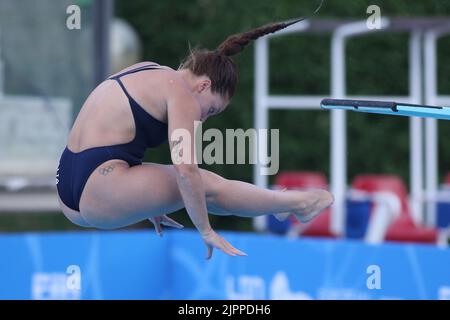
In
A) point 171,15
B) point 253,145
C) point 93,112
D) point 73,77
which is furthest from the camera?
point 171,15

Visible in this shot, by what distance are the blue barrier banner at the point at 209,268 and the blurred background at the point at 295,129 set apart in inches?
0.5

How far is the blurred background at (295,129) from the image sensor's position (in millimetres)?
Answer: 7926

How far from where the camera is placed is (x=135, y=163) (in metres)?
4.90

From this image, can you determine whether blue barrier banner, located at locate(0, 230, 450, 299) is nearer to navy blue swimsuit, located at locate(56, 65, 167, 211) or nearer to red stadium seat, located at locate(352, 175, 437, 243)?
navy blue swimsuit, located at locate(56, 65, 167, 211)

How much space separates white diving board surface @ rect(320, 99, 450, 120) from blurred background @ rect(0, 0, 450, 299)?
73 cm

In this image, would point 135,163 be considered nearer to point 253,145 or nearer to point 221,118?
point 253,145

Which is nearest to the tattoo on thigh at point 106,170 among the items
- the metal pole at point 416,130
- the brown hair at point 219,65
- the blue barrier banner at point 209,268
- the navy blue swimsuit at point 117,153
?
the navy blue swimsuit at point 117,153

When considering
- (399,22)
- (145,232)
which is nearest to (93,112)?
(145,232)

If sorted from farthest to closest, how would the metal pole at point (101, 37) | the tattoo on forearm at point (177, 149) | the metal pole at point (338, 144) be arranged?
1. the metal pole at point (338, 144)
2. the metal pole at point (101, 37)
3. the tattoo on forearm at point (177, 149)

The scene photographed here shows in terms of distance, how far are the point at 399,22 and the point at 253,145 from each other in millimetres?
4160

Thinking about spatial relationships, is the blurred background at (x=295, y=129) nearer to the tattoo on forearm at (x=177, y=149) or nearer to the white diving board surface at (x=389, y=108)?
the white diving board surface at (x=389, y=108)

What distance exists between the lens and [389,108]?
16.4 ft

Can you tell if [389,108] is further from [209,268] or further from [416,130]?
[416,130]

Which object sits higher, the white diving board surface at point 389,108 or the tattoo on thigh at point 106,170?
the white diving board surface at point 389,108
